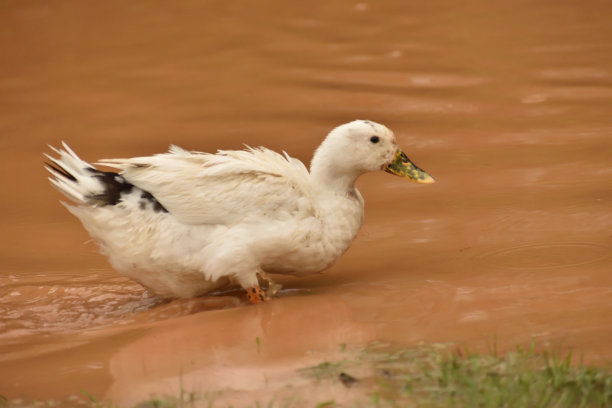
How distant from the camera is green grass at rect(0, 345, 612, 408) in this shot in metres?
3.40

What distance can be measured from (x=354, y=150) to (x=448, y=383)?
1.78 meters

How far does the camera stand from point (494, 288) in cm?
484

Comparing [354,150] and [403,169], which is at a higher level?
[354,150]

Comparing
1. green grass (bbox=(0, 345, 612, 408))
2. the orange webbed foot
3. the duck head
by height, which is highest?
the duck head

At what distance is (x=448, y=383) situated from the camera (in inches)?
139

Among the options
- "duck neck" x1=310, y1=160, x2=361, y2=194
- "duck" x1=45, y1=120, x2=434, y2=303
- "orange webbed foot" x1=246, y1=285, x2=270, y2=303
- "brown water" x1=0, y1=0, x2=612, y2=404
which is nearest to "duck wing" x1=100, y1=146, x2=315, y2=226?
"duck" x1=45, y1=120, x2=434, y2=303

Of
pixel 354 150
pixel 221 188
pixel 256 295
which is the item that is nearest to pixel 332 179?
pixel 354 150

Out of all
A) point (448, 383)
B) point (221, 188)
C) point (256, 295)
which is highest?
point (221, 188)

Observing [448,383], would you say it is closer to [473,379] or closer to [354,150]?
[473,379]

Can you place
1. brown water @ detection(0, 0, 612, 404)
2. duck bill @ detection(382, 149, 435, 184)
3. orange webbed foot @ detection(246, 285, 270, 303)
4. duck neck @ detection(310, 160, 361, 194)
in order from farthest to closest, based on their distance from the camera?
duck bill @ detection(382, 149, 435, 184) < duck neck @ detection(310, 160, 361, 194) < orange webbed foot @ detection(246, 285, 270, 303) < brown water @ detection(0, 0, 612, 404)

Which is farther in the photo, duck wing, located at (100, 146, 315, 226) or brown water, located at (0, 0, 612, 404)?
duck wing, located at (100, 146, 315, 226)

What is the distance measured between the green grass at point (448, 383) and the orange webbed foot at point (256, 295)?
1.10 metres

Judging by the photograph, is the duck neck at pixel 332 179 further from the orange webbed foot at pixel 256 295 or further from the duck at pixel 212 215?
the orange webbed foot at pixel 256 295

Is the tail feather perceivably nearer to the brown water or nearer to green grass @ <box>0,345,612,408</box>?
the brown water
